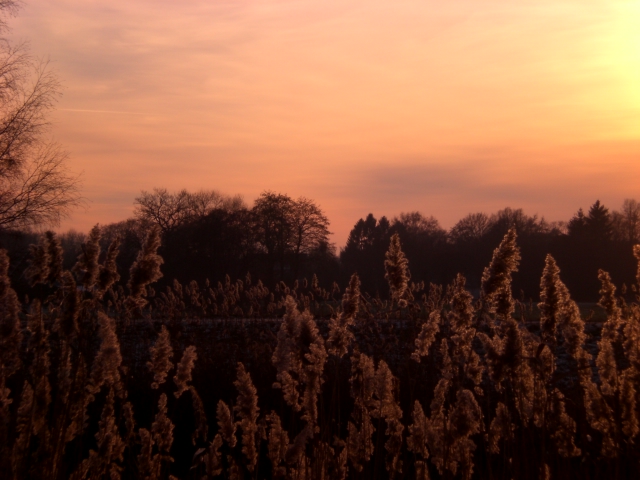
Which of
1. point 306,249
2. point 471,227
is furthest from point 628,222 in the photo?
point 306,249

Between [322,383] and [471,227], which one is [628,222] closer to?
[471,227]

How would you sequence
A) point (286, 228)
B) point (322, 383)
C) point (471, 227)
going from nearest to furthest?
point (322, 383) → point (286, 228) → point (471, 227)

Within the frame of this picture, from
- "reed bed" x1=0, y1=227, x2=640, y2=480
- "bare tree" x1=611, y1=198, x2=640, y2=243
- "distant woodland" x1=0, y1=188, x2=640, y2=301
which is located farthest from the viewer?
"bare tree" x1=611, y1=198, x2=640, y2=243

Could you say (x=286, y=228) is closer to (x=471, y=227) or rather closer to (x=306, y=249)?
(x=306, y=249)

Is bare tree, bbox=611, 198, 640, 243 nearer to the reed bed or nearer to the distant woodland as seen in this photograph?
the distant woodland

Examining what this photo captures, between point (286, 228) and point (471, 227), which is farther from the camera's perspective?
point (471, 227)

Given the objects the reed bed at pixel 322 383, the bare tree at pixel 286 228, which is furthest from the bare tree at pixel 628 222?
the reed bed at pixel 322 383

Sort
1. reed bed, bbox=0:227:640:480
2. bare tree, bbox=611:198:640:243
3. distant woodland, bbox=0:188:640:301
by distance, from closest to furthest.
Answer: reed bed, bbox=0:227:640:480
distant woodland, bbox=0:188:640:301
bare tree, bbox=611:198:640:243

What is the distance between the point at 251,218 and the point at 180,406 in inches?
1469

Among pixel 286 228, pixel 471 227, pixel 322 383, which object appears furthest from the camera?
pixel 471 227

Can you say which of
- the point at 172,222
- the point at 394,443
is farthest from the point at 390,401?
the point at 172,222

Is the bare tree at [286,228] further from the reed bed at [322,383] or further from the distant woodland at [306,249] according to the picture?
the reed bed at [322,383]

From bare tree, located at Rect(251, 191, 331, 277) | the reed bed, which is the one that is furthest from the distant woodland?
the reed bed

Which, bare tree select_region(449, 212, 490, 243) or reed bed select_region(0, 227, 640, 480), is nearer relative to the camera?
reed bed select_region(0, 227, 640, 480)
